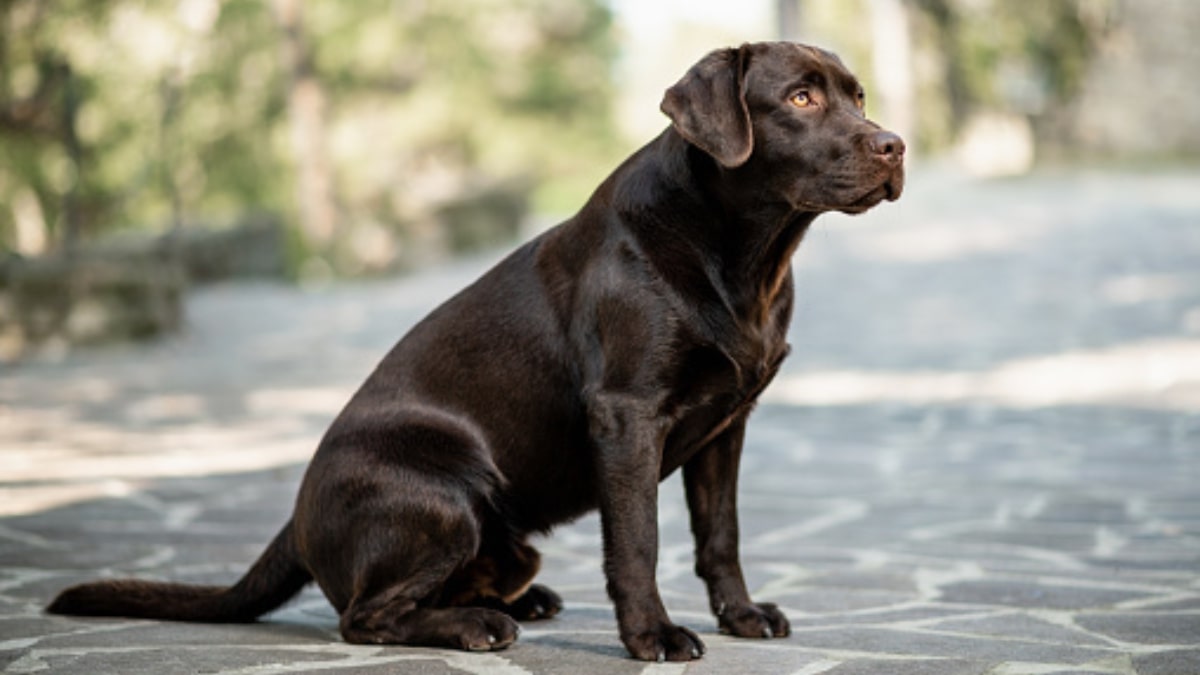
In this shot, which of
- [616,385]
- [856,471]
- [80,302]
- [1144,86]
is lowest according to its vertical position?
[616,385]

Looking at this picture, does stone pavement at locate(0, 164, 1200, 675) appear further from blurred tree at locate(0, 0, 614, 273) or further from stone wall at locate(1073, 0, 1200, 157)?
stone wall at locate(1073, 0, 1200, 157)

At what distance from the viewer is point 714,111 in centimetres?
340

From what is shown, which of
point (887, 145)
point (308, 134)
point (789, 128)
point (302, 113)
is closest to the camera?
point (887, 145)

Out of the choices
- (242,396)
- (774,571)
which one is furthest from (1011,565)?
(242,396)

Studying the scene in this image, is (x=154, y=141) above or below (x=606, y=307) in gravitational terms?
above

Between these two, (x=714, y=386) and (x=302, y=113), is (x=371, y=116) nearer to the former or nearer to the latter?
(x=302, y=113)

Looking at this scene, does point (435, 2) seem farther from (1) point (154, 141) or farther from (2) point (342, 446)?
(2) point (342, 446)

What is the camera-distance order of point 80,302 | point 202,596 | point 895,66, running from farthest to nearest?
1. point 895,66
2. point 80,302
3. point 202,596

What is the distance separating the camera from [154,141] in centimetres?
1948

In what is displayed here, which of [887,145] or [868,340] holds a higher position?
[868,340]

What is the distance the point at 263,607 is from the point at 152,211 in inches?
1191

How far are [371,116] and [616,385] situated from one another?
25.2 metres

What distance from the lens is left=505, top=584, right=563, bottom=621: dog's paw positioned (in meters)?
4.10

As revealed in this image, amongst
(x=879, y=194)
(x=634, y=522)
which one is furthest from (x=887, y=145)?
(x=634, y=522)
